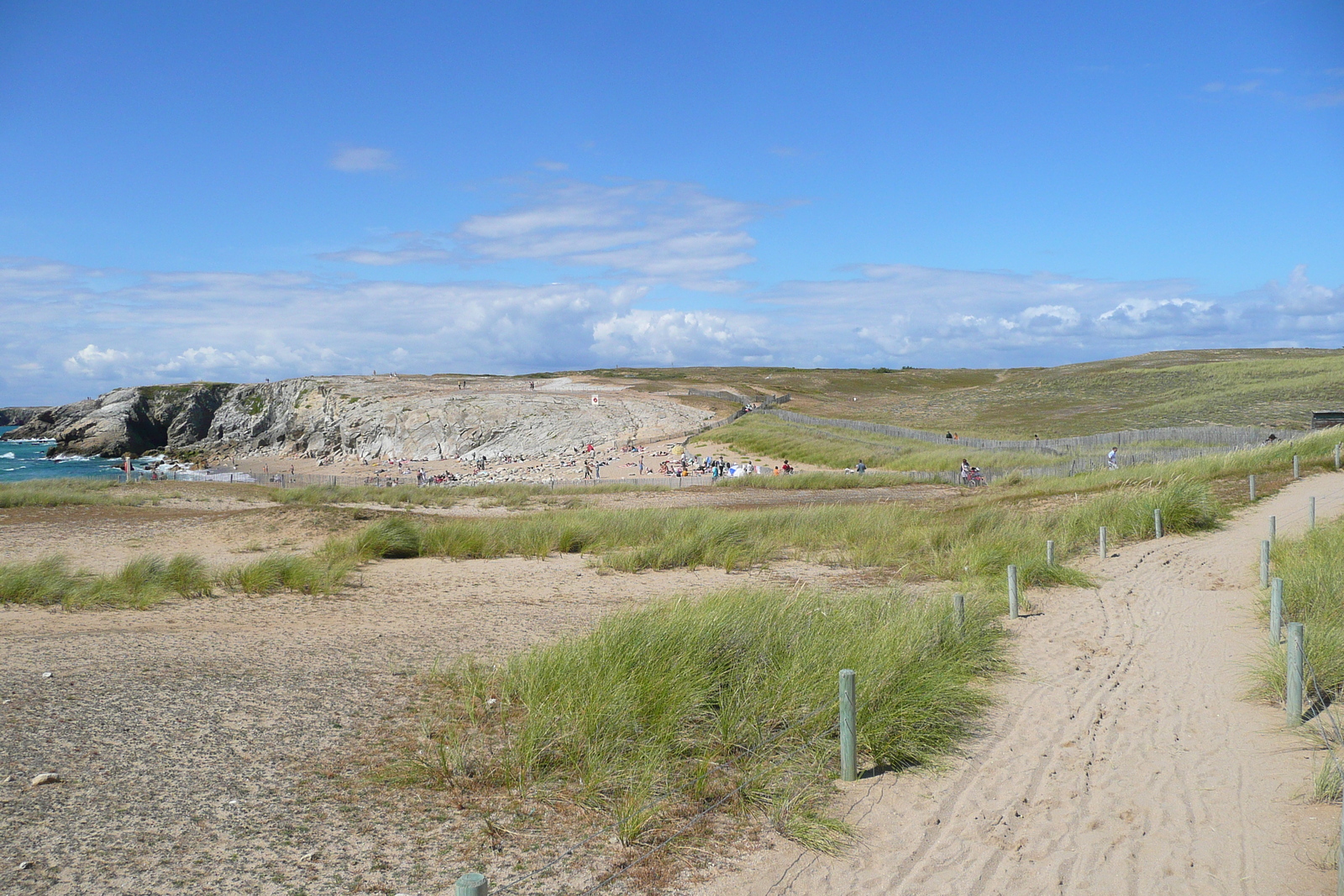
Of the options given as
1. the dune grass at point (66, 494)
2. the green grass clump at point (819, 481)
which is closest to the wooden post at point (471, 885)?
the dune grass at point (66, 494)

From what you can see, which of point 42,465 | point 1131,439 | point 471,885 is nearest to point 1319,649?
point 471,885

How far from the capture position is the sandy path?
526cm

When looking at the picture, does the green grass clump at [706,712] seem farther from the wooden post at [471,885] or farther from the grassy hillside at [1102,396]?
the grassy hillside at [1102,396]

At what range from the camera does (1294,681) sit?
7.34m

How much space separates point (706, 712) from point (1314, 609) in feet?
26.1

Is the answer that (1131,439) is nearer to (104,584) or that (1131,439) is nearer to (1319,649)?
(1319,649)

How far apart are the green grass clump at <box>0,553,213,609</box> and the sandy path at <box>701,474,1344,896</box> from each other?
1039 cm

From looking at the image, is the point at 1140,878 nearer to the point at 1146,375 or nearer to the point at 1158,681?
the point at 1158,681

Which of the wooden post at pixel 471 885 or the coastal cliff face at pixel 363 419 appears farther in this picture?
the coastal cliff face at pixel 363 419

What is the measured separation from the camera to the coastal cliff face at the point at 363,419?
66.1m

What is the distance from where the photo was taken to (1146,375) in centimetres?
8575

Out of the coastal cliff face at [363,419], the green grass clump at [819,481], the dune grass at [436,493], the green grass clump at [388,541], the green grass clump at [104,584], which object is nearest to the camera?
the green grass clump at [104,584]

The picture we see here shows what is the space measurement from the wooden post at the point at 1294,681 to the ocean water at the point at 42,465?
62.0 metres

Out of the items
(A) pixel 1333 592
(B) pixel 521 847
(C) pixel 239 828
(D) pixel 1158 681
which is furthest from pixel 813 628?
(A) pixel 1333 592
